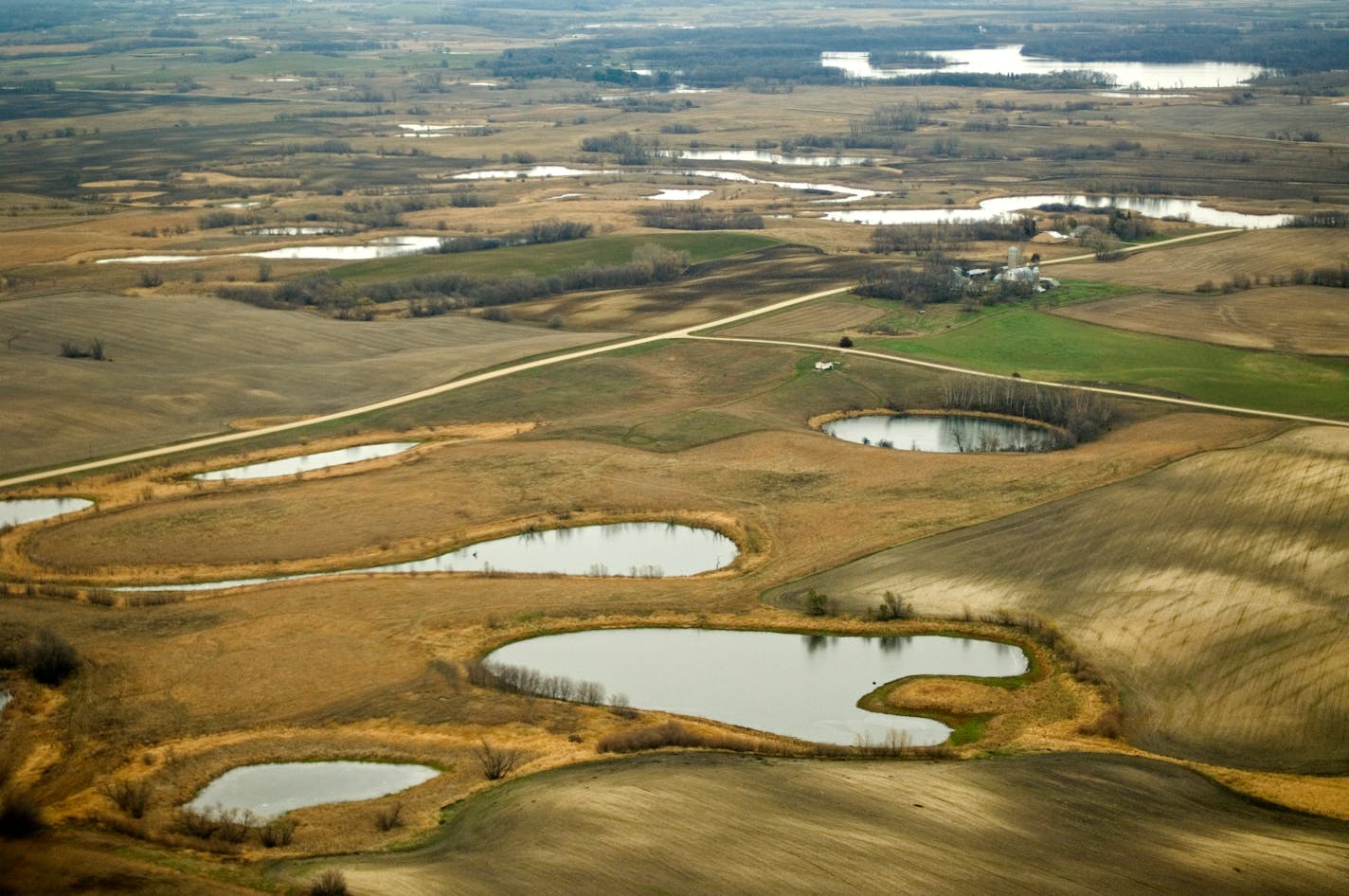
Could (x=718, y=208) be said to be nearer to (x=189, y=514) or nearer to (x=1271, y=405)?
(x=1271, y=405)

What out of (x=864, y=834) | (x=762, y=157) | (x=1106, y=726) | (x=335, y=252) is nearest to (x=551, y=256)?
(x=335, y=252)

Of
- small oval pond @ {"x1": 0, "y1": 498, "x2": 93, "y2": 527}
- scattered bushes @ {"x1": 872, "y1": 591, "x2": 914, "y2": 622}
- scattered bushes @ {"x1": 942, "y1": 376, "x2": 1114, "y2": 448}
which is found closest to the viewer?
scattered bushes @ {"x1": 872, "y1": 591, "x2": 914, "y2": 622}

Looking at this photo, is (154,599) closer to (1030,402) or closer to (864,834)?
(864,834)

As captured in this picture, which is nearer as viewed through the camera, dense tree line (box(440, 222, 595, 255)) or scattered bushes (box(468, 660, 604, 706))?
scattered bushes (box(468, 660, 604, 706))

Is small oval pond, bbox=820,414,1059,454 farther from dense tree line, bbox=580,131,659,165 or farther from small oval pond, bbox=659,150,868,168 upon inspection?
dense tree line, bbox=580,131,659,165

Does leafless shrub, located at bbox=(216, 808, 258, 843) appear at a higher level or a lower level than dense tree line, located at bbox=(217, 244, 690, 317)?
lower

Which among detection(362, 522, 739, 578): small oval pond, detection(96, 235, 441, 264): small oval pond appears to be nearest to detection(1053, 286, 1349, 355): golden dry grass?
detection(362, 522, 739, 578): small oval pond

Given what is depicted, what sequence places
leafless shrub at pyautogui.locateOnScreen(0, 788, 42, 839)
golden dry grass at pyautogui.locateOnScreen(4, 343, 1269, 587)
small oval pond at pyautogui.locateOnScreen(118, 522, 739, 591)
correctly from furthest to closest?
golden dry grass at pyautogui.locateOnScreen(4, 343, 1269, 587) < small oval pond at pyautogui.locateOnScreen(118, 522, 739, 591) < leafless shrub at pyautogui.locateOnScreen(0, 788, 42, 839)
